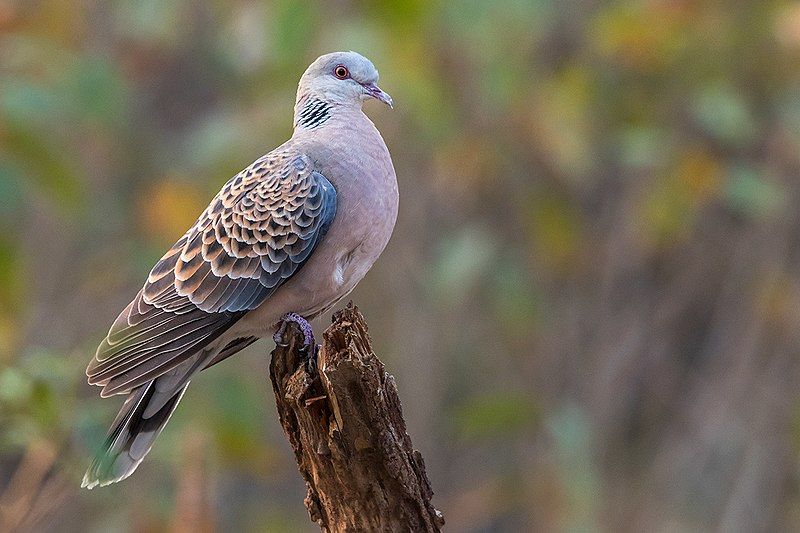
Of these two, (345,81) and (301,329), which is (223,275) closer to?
(301,329)

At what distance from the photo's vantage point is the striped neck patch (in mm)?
4207

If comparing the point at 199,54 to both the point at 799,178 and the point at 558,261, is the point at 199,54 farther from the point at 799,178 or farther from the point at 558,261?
the point at 799,178

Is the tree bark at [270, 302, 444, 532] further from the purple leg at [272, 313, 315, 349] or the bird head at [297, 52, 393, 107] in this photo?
the bird head at [297, 52, 393, 107]

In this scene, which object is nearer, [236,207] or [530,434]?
[236,207]

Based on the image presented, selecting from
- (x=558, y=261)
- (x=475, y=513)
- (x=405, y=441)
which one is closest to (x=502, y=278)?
(x=558, y=261)

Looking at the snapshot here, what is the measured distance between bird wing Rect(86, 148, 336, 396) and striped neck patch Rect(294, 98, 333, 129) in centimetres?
28

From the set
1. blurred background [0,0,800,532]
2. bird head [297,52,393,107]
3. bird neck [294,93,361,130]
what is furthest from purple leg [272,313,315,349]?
blurred background [0,0,800,532]

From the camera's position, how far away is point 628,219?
291 inches

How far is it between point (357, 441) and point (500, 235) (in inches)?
188

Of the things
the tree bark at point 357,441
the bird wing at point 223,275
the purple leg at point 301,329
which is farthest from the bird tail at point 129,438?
the tree bark at point 357,441

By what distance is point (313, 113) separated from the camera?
425 centimetres

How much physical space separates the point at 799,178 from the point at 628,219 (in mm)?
A: 1021

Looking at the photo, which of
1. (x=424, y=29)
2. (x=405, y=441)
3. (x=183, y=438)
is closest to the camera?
(x=405, y=441)

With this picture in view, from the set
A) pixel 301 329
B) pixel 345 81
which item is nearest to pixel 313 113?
pixel 345 81
